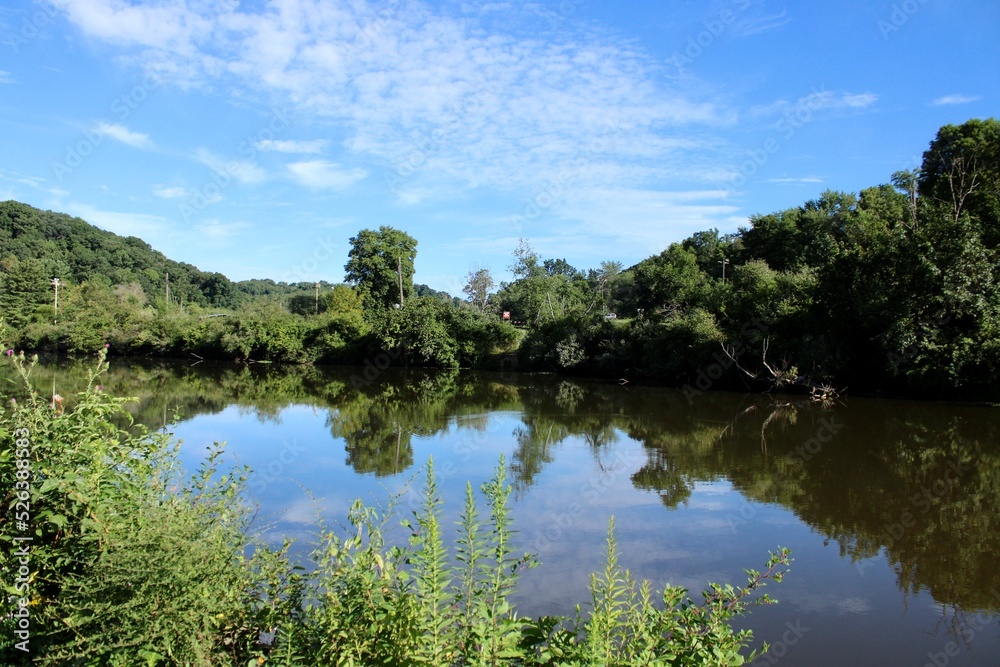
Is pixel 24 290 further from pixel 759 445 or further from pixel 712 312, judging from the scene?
pixel 759 445

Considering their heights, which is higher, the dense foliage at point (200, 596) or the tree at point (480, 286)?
the tree at point (480, 286)

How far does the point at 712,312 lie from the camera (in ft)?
78.9

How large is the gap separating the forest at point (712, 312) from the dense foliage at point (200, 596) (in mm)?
18821

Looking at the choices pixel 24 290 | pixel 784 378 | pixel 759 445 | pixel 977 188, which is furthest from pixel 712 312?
pixel 24 290

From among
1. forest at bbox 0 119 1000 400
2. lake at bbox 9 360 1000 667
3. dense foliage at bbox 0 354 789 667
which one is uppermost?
forest at bbox 0 119 1000 400

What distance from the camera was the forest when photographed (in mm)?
17484

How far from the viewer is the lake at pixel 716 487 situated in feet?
17.6

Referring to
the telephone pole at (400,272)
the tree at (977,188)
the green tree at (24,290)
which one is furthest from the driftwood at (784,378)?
the green tree at (24,290)

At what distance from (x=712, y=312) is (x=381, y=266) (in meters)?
27.7

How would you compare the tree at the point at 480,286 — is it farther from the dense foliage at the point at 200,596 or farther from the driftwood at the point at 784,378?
the dense foliage at the point at 200,596

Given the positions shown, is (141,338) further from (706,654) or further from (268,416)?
(706,654)

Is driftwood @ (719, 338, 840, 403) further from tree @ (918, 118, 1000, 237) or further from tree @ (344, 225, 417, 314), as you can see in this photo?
tree @ (344, 225, 417, 314)

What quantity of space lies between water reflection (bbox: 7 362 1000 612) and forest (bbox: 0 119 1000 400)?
2.02m

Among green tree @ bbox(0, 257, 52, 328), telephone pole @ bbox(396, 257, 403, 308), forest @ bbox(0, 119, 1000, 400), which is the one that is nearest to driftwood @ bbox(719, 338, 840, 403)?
forest @ bbox(0, 119, 1000, 400)
